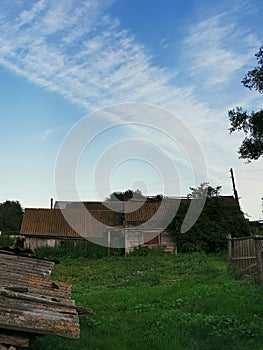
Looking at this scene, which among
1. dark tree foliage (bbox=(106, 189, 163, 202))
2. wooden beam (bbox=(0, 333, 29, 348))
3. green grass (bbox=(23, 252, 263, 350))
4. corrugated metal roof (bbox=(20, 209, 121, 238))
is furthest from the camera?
dark tree foliage (bbox=(106, 189, 163, 202))

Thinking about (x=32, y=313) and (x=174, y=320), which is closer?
(x=32, y=313)

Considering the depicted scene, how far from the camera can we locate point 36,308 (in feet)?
12.5

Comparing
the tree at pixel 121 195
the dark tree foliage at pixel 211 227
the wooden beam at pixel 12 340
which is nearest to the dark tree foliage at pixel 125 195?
the tree at pixel 121 195

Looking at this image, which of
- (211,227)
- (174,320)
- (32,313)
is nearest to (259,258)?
(174,320)

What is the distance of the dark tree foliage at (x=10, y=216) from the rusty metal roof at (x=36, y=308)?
50694mm

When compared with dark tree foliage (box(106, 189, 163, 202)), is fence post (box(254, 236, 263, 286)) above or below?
below

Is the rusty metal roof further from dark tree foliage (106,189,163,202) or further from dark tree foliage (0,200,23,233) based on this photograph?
dark tree foliage (0,200,23,233)

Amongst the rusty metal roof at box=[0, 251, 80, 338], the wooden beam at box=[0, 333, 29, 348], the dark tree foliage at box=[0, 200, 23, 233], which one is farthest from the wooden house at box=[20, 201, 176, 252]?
the wooden beam at box=[0, 333, 29, 348]

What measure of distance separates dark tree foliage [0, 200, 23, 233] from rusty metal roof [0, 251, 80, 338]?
166 ft

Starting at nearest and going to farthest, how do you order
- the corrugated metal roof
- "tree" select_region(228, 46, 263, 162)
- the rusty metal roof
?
the rusty metal roof, "tree" select_region(228, 46, 263, 162), the corrugated metal roof

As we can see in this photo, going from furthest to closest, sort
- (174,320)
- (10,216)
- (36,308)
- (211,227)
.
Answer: (10,216)
(211,227)
(174,320)
(36,308)

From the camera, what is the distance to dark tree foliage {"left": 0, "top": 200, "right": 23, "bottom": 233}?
56.3 metres

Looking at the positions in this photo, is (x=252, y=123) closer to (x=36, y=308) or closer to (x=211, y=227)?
(x=211, y=227)

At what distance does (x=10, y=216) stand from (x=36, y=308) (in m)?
58.5
